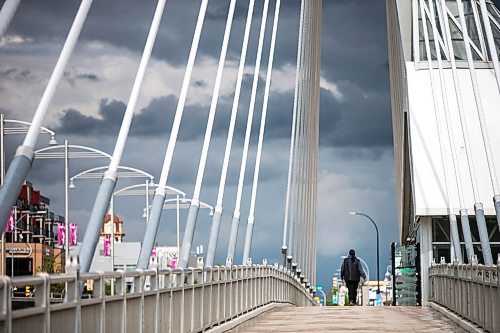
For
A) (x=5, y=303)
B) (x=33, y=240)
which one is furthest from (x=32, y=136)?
(x=33, y=240)

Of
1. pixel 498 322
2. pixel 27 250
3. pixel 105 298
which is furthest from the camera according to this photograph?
pixel 27 250

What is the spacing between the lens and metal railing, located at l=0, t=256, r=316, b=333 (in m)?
10.3

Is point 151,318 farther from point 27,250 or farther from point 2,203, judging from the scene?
point 27,250

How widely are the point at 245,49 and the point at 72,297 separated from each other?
17138 mm

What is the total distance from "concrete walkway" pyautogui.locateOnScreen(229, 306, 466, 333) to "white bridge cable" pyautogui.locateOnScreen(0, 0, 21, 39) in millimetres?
11800

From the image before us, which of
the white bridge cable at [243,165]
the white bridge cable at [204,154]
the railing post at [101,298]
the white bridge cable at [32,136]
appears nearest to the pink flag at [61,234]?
the white bridge cable at [243,165]

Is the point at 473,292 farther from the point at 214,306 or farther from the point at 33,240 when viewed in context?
the point at 33,240

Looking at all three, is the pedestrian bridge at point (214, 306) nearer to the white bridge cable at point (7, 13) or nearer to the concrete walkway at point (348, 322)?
the concrete walkway at point (348, 322)

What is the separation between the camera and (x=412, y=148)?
159 feet

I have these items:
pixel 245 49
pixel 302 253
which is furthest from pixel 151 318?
pixel 302 253

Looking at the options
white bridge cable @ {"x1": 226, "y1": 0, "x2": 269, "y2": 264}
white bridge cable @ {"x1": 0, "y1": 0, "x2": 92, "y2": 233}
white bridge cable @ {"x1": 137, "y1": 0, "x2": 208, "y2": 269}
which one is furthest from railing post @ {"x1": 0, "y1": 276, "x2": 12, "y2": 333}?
white bridge cable @ {"x1": 226, "y1": 0, "x2": 269, "y2": 264}

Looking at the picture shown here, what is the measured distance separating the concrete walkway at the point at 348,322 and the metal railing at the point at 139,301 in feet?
2.19

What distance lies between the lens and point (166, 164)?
62.6ft

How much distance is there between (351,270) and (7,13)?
2746cm
